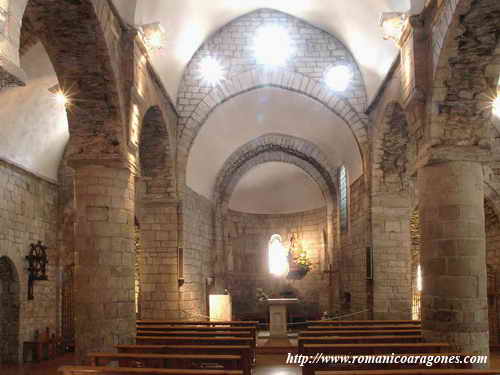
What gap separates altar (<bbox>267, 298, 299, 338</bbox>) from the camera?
15.3 m

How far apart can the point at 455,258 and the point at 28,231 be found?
29.8 ft

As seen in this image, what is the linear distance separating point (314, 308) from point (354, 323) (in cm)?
1042

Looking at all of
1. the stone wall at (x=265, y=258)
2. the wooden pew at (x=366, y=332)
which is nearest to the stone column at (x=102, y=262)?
the wooden pew at (x=366, y=332)

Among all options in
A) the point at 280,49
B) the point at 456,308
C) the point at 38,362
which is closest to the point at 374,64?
the point at 280,49

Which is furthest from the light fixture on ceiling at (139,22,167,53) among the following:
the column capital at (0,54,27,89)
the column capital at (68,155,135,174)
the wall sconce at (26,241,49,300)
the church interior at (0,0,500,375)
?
the column capital at (0,54,27,89)

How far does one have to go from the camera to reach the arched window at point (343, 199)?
1677 centimetres

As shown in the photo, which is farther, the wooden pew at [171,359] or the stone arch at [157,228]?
the stone arch at [157,228]

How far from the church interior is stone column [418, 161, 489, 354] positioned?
3 centimetres

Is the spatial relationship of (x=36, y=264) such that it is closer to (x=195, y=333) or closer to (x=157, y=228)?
(x=157, y=228)

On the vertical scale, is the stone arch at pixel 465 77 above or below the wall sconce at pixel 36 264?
above

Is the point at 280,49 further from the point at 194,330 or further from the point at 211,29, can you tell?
the point at 194,330

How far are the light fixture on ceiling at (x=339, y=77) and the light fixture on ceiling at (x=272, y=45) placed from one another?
1.20 m

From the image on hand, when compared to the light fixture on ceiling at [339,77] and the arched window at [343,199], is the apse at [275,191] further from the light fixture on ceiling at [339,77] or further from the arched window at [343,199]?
the light fixture on ceiling at [339,77]

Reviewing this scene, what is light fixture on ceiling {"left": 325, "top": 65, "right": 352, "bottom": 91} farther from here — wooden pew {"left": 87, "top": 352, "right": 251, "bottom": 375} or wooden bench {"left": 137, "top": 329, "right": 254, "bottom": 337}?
wooden pew {"left": 87, "top": 352, "right": 251, "bottom": 375}
